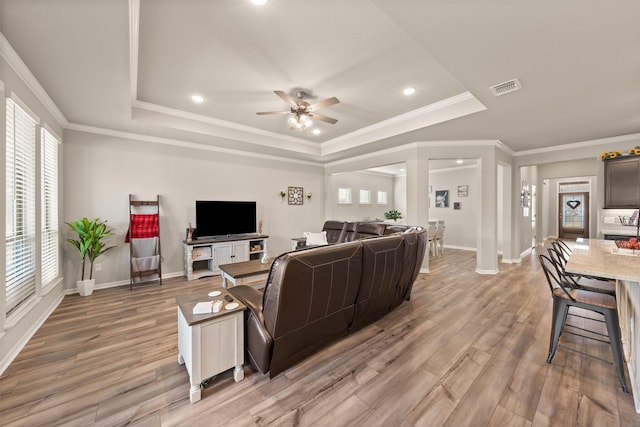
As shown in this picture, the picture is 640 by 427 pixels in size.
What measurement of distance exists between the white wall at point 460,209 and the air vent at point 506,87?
5.27 metres

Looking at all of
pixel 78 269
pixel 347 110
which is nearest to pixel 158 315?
pixel 78 269

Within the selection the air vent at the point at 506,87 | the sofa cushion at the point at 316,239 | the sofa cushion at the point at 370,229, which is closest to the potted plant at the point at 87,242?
the sofa cushion at the point at 316,239

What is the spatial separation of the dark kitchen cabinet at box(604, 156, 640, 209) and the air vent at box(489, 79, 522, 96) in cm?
364

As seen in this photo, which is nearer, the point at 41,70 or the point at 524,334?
the point at 41,70

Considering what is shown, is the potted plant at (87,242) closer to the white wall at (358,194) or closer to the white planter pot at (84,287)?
the white planter pot at (84,287)

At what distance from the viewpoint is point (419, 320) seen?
2.92m

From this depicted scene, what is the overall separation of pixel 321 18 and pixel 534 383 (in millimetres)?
3331

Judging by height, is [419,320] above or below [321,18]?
below

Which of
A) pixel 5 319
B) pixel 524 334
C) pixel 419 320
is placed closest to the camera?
pixel 5 319

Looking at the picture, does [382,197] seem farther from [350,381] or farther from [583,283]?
[350,381]

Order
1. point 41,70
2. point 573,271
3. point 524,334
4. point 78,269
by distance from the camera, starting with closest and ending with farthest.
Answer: point 573,271 → point 41,70 → point 524,334 → point 78,269

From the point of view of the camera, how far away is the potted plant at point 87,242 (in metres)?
3.65

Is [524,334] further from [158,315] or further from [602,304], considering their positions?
[158,315]

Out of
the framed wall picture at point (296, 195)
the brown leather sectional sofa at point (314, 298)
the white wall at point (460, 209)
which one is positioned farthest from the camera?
the white wall at point (460, 209)
